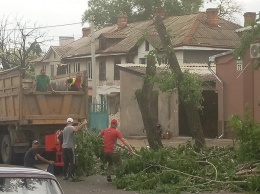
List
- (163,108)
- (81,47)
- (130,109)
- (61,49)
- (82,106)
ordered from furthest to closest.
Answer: (61,49) → (81,47) → (130,109) → (163,108) → (82,106)

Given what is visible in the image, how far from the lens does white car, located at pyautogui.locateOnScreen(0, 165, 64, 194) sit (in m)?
8.47

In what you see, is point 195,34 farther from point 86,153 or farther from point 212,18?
point 86,153

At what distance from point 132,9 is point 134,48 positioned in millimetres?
29406

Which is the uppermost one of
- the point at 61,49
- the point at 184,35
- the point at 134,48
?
the point at 184,35

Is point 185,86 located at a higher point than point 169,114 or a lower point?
higher

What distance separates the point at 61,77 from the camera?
24.5 metres

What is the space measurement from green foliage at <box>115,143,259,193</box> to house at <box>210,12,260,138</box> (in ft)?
45.9

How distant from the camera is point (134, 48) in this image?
165 ft

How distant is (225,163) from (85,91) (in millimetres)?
6630

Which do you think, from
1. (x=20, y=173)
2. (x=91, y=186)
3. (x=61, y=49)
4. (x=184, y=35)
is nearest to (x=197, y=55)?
(x=184, y=35)

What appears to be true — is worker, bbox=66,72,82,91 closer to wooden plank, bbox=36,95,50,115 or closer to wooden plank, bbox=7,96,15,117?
wooden plank, bbox=36,95,50,115

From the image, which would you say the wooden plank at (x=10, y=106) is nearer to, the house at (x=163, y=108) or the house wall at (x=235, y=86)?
the house wall at (x=235, y=86)

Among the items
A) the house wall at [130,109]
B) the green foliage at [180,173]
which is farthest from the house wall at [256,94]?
the green foliage at [180,173]

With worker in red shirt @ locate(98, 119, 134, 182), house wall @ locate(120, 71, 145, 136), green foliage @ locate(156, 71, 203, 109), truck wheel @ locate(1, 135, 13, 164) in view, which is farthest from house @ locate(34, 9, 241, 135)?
worker in red shirt @ locate(98, 119, 134, 182)
